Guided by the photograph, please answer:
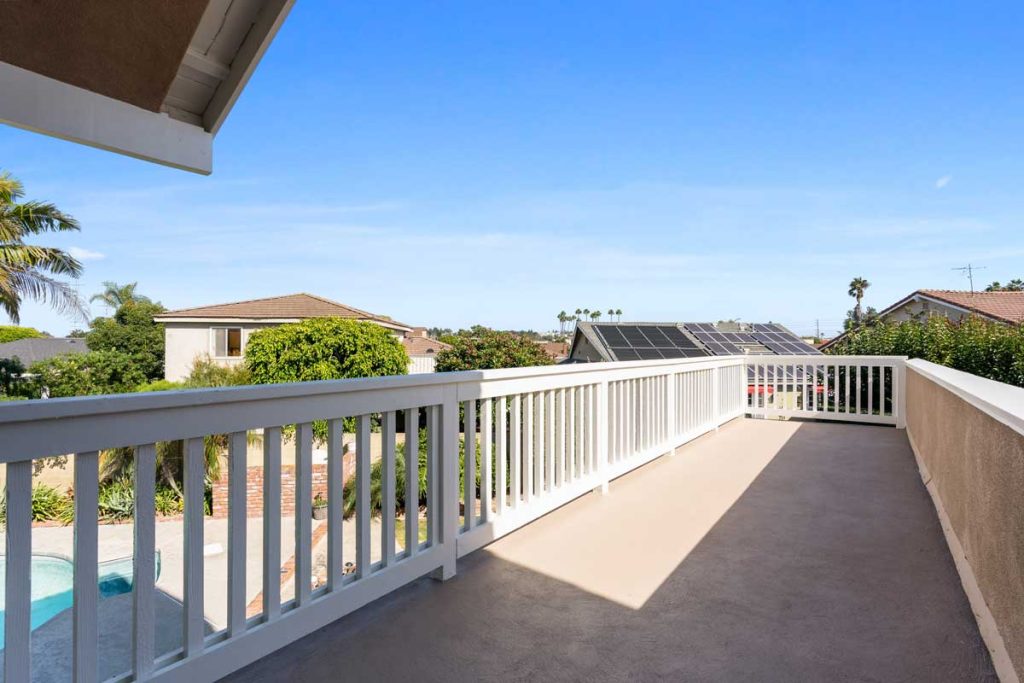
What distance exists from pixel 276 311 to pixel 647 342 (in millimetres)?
14016

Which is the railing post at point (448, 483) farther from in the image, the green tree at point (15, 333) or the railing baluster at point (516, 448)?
the green tree at point (15, 333)

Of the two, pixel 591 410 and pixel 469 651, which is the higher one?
pixel 591 410

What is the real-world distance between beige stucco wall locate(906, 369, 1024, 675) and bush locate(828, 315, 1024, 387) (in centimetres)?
420

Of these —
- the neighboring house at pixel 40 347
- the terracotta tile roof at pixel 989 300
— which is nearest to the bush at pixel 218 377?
the neighboring house at pixel 40 347

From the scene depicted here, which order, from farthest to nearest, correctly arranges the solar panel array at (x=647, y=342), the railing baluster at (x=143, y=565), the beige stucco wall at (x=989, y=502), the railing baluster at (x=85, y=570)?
the solar panel array at (x=647, y=342) → the beige stucco wall at (x=989, y=502) → the railing baluster at (x=143, y=565) → the railing baluster at (x=85, y=570)

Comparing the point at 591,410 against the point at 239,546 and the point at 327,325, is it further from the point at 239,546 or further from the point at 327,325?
the point at 327,325

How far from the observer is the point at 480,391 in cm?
250

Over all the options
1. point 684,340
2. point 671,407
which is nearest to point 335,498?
point 671,407

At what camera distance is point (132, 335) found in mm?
28391

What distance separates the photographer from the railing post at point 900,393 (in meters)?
6.33

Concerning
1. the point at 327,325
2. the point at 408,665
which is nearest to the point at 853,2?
the point at 408,665

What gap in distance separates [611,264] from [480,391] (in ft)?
107

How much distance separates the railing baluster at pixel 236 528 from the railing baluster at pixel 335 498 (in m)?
A: 0.31

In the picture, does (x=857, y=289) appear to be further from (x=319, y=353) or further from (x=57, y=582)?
(x=57, y=582)
